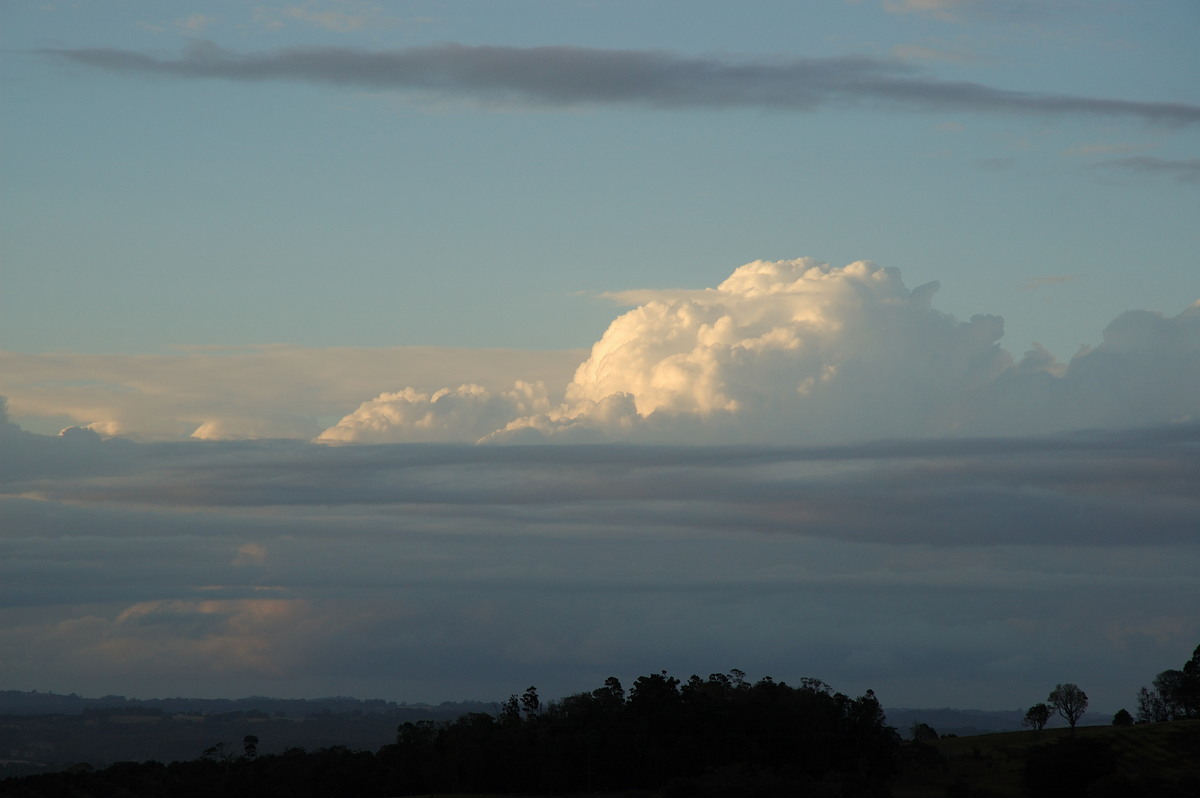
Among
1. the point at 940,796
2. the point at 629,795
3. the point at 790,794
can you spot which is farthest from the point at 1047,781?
the point at 629,795

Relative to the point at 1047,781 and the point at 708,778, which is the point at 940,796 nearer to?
the point at 1047,781

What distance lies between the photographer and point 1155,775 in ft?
631

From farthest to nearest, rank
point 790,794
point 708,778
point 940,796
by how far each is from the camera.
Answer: point 940,796
point 708,778
point 790,794

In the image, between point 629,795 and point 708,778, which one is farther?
point 629,795

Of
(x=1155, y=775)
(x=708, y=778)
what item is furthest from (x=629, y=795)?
(x=1155, y=775)

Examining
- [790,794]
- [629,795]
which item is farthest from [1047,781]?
[629,795]

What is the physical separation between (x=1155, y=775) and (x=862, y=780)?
43.4m

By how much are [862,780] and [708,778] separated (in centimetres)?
2216

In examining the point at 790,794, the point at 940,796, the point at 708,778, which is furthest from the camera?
the point at 940,796

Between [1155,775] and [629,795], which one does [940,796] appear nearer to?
[1155,775]

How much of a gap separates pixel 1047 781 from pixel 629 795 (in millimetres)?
59941

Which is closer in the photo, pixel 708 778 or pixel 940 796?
pixel 708 778

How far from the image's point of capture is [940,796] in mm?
197125

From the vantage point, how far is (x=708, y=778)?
607 feet
